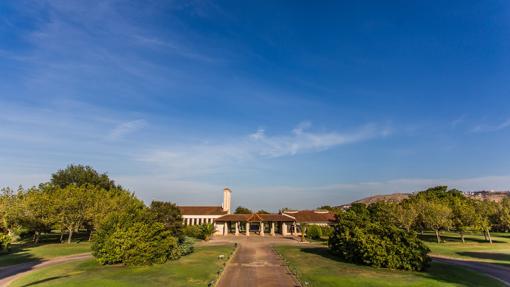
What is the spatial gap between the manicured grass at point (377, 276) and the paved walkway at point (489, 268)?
4.62 ft

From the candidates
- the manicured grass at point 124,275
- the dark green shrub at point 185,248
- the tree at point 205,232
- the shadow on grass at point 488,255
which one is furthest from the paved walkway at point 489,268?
the tree at point 205,232

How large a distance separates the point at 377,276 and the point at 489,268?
1563cm

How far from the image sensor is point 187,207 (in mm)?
89875

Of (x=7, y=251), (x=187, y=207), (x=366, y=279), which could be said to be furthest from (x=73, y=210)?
(x=366, y=279)

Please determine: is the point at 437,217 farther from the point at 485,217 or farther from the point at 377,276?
the point at 377,276

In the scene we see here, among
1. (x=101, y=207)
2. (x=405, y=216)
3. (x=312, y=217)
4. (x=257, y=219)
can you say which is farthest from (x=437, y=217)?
(x=101, y=207)

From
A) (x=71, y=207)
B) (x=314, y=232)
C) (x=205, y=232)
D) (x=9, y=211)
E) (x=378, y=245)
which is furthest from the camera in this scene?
(x=314, y=232)

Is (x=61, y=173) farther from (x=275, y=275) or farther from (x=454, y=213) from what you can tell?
(x=454, y=213)

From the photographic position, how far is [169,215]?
3947cm

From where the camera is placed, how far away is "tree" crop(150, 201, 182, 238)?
38.1 meters

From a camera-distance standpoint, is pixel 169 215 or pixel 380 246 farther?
pixel 169 215

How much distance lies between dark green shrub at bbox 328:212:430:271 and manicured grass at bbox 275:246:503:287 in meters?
1.38

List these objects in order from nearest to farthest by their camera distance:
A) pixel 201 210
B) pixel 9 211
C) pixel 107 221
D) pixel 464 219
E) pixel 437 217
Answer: pixel 9 211
pixel 107 221
pixel 437 217
pixel 464 219
pixel 201 210

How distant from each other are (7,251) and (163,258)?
24334mm
